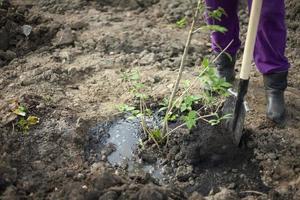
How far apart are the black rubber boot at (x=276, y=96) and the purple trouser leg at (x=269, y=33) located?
2.1 inches

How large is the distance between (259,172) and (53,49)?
1778mm

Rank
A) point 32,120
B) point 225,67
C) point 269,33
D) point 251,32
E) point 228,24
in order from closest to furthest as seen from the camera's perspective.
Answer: point 251,32, point 269,33, point 32,120, point 228,24, point 225,67

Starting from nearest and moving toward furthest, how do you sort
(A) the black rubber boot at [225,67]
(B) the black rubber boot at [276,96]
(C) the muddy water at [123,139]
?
1. (C) the muddy water at [123,139]
2. (B) the black rubber boot at [276,96]
3. (A) the black rubber boot at [225,67]

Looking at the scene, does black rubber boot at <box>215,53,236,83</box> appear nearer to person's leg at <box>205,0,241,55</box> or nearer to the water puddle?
person's leg at <box>205,0,241,55</box>

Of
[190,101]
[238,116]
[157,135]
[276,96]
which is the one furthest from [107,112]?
[276,96]

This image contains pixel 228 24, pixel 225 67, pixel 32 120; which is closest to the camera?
pixel 32 120

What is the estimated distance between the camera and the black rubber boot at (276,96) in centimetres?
264

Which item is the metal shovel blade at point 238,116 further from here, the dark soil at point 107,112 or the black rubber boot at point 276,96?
the black rubber boot at point 276,96

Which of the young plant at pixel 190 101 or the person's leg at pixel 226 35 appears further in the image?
the person's leg at pixel 226 35

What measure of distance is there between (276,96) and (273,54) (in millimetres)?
269

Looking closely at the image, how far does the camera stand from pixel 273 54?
2541mm

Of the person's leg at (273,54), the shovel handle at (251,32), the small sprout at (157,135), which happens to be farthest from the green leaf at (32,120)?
the person's leg at (273,54)

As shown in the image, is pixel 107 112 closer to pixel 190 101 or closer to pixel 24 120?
pixel 24 120

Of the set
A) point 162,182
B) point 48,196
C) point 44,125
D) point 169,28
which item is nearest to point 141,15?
point 169,28
